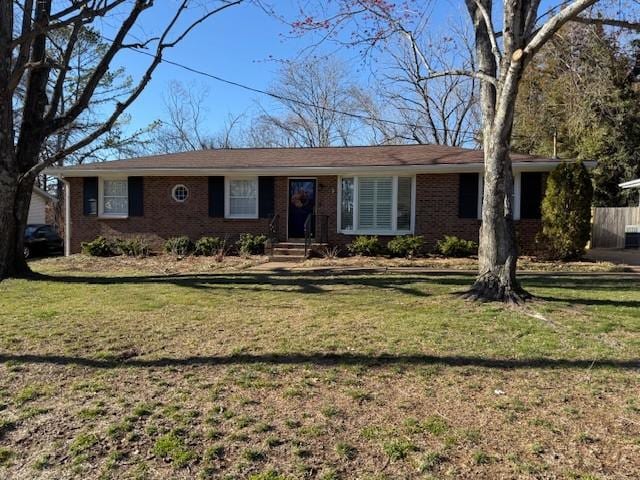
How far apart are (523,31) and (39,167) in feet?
27.7

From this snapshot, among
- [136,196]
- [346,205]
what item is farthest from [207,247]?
[346,205]

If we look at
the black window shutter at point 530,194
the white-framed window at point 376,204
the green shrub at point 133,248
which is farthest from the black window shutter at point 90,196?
the black window shutter at point 530,194

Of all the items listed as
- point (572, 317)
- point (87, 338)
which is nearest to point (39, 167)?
point (87, 338)

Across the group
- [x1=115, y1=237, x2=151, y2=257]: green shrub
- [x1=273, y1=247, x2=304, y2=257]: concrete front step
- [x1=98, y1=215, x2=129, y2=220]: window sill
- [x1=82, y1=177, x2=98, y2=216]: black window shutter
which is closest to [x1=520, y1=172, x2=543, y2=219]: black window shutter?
[x1=273, y1=247, x2=304, y2=257]: concrete front step

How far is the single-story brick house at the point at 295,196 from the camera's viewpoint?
1373 centimetres

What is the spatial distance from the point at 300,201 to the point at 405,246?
3.66 meters

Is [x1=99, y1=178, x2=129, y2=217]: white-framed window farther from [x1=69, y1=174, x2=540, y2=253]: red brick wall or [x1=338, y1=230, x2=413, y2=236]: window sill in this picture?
[x1=338, y1=230, x2=413, y2=236]: window sill

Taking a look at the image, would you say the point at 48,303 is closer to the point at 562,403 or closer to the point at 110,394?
the point at 110,394

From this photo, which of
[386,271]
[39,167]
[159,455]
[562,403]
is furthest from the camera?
[386,271]

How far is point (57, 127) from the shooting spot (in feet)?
32.8

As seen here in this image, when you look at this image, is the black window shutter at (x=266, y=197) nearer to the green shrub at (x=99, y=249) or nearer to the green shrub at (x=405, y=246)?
the green shrub at (x=405, y=246)

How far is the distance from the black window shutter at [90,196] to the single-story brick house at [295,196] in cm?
3

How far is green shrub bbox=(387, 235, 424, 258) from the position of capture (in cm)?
1312

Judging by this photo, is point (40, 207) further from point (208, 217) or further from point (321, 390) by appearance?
point (321, 390)
